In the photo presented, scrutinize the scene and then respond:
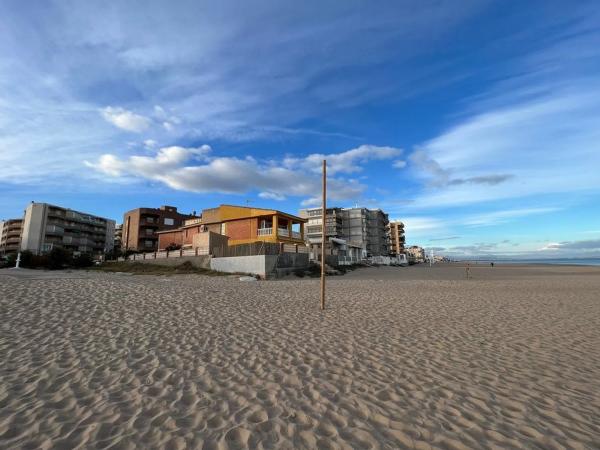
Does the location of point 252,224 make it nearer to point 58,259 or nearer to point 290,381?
point 58,259

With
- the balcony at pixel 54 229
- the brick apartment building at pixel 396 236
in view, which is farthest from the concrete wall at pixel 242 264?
the brick apartment building at pixel 396 236

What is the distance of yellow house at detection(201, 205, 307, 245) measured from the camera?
3100cm

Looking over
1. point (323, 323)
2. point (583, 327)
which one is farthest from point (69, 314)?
point (583, 327)

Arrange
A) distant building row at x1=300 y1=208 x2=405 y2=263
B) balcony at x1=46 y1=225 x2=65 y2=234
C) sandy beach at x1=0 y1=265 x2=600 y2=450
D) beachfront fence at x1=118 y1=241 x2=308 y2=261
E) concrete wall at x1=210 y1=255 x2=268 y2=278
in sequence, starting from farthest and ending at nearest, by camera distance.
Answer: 1. distant building row at x1=300 y1=208 x2=405 y2=263
2. balcony at x1=46 y1=225 x2=65 y2=234
3. beachfront fence at x1=118 y1=241 x2=308 y2=261
4. concrete wall at x1=210 y1=255 x2=268 y2=278
5. sandy beach at x1=0 y1=265 x2=600 y2=450

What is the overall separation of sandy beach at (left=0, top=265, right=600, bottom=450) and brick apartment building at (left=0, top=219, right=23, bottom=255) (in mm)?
95781

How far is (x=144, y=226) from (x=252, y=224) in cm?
4478

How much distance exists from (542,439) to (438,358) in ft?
8.06

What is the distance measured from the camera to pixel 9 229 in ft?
268

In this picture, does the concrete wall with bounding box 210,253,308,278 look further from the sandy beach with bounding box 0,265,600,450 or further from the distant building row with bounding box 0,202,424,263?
the sandy beach with bounding box 0,265,600,450

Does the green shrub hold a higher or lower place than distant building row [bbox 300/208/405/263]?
lower

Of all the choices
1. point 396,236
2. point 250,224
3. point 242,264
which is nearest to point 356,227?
point 396,236

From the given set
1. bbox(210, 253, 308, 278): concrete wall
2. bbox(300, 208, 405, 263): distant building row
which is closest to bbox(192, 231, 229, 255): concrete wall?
bbox(210, 253, 308, 278): concrete wall

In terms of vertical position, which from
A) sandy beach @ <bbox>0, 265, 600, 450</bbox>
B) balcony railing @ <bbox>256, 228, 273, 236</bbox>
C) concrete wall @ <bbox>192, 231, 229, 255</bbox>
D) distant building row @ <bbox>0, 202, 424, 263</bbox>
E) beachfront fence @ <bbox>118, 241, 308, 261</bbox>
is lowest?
sandy beach @ <bbox>0, 265, 600, 450</bbox>

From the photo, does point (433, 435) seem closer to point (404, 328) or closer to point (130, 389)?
point (130, 389)
